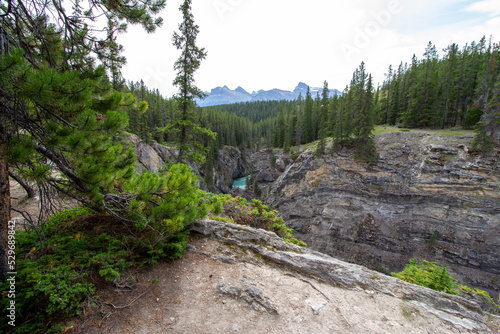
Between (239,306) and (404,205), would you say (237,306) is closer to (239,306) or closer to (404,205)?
(239,306)

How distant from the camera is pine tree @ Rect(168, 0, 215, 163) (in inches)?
414

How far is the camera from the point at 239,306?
3.91 metres

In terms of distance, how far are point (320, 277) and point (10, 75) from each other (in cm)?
660

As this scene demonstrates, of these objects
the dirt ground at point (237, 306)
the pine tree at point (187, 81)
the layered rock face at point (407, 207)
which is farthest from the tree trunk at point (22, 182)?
the layered rock face at point (407, 207)

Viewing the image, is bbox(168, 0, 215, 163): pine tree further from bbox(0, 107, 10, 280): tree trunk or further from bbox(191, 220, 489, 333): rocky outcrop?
bbox(0, 107, 10, 280): tree trunk

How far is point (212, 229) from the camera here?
6.43 m

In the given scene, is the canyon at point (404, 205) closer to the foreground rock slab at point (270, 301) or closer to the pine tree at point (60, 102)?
the foreground rock slab at point (270, 301)

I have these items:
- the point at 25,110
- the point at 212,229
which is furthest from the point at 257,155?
the point at 25,110

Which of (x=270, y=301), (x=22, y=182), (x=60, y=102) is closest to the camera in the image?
(x=60, y=102)

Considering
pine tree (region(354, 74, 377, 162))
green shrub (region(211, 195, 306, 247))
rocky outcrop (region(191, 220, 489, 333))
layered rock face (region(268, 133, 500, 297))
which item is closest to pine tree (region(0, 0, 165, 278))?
rocky outcrop (region(191, 220, 489, 333))

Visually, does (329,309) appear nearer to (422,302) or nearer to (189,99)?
(422,302)

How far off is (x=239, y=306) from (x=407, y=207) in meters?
25.8

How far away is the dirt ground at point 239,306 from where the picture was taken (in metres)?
3.32

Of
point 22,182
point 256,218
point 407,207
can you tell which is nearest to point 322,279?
point 256,218
